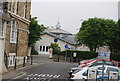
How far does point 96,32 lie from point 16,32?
18243 millimetres

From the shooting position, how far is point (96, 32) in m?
36.2

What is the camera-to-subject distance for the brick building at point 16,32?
1989 cm

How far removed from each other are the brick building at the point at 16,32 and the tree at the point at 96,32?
15.1m

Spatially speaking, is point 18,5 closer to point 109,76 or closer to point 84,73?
point 84,73

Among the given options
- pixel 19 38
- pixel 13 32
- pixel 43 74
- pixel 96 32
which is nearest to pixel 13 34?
pixel 13 32

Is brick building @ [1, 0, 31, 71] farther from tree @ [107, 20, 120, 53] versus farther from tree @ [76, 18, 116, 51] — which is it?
tree @ [107, 20, 120, 53]

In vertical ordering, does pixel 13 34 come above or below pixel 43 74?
above

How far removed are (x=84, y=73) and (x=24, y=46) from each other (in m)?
14.0

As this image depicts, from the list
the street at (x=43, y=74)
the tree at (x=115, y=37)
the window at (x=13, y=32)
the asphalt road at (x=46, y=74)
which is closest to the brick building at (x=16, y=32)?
the window at (x=13, y=32)

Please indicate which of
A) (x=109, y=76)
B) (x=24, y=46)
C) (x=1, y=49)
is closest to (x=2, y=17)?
(x=1, y=49)

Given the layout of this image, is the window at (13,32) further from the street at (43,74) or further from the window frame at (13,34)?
the street at (43,74)

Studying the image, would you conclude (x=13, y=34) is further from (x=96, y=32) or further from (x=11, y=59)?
(x=96, y=32)

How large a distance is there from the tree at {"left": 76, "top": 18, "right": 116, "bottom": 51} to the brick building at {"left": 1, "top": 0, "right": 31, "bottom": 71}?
15105 mm

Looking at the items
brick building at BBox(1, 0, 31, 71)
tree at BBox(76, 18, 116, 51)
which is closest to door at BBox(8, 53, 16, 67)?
brick building at BBox(1, 0, 31, 71)
